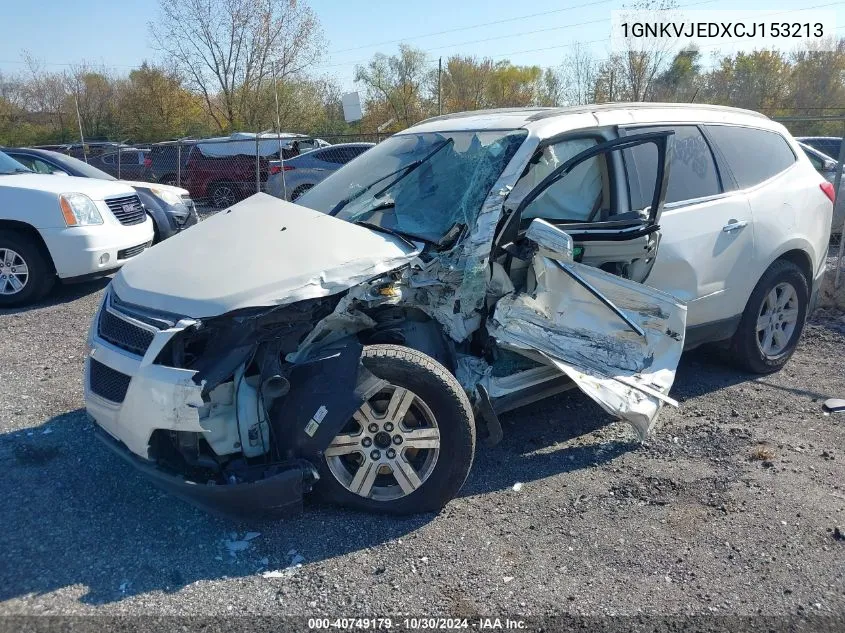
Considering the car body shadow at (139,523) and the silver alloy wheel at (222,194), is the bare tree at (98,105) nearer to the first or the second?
the silver alloy wheel at (222,194)

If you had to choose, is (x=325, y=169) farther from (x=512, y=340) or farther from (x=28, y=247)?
(x=512, y=340)

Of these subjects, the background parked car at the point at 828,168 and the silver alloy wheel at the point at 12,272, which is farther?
the background parked car at the point at 828,168

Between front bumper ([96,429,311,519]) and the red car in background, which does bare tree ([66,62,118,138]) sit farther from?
front bumper ([96,429,311,519])

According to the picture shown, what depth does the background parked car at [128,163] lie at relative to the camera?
17.2m

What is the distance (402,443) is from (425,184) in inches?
64.8

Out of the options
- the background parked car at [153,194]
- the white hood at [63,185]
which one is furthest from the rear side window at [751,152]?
the background parked car at [153,194]

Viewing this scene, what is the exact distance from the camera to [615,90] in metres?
23.6

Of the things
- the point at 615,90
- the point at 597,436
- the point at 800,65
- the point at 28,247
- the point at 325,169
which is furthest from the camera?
the point at 800,65

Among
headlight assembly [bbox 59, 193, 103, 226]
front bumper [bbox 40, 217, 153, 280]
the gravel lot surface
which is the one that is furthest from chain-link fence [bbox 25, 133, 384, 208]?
the gravel lot surface

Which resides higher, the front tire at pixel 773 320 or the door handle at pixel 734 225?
the door handle at pixel 734 225

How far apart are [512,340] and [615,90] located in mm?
22351

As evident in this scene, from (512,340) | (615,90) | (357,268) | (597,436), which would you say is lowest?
(597,436)

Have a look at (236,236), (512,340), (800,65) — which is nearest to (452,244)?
(512,340)

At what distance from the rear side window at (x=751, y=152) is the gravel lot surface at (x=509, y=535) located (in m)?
1.72
